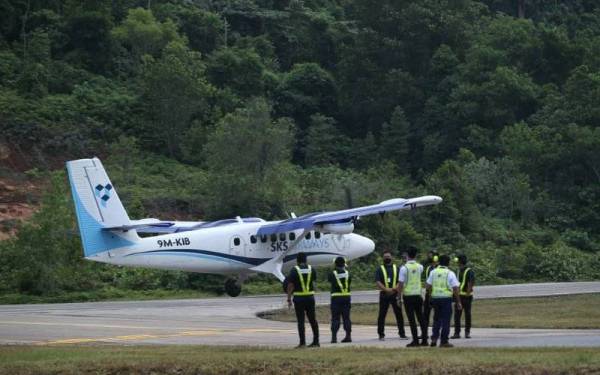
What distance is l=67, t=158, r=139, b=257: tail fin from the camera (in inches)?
1676

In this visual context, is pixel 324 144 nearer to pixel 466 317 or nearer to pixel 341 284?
pixel 466 317

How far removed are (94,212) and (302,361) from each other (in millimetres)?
22989

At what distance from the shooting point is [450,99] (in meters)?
87.5

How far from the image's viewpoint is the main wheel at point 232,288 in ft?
150

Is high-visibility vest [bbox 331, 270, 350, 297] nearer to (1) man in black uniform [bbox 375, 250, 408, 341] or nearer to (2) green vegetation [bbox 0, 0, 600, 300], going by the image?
(1) man in black uniform [bbox 375, 250, 408, 341]

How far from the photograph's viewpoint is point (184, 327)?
3103 cm

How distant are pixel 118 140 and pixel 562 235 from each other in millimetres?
27162

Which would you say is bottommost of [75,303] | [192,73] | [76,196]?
[75,303]

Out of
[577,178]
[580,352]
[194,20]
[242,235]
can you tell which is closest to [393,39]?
[194,20]

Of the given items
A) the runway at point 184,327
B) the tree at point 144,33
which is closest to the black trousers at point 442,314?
the runway at point 184,327

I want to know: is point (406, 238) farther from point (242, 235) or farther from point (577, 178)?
point (577, 178)

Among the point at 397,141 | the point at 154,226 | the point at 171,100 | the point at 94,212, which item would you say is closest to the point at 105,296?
the point at 154,226

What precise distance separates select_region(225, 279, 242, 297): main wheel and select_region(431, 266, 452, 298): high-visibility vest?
2211 cm

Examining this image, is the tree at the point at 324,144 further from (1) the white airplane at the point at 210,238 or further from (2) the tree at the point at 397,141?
(1) the white airplane at the point at 210,238
